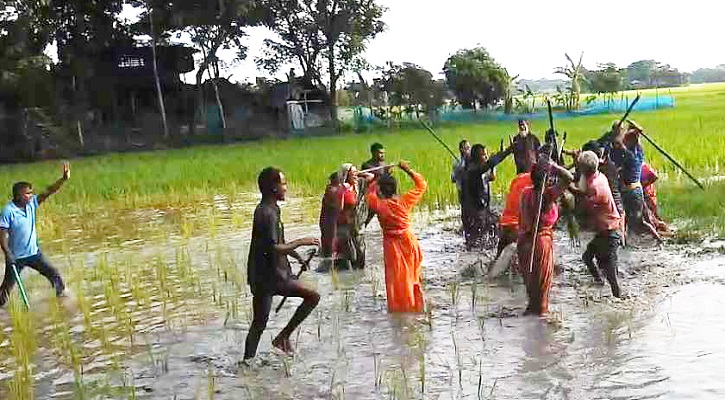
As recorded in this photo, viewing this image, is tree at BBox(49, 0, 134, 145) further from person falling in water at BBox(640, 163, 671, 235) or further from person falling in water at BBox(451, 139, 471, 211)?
person falling in water at BBox(640, 163, 671, 235)

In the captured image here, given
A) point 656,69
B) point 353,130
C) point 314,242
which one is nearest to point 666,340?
point 314,242

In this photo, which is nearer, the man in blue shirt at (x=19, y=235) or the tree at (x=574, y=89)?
the man in blue shirt at (x=19, y=235)

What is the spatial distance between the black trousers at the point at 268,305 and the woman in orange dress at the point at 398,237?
140 centimetres

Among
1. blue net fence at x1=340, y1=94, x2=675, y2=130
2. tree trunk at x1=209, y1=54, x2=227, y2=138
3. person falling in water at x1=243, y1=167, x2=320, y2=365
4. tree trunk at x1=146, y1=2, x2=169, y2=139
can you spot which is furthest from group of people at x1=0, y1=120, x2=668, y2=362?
blue net fence at x1=340, y1=94, x2=675, y2=130

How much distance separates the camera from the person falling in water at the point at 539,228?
22.7ft

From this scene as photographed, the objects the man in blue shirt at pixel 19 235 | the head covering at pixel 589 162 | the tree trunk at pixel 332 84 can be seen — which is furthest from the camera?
the tree trunk at pixel 332 84

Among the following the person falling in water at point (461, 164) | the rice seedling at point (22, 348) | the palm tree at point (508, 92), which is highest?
the palm tree at point (508, 92)

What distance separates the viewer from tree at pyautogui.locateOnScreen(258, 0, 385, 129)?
140ft

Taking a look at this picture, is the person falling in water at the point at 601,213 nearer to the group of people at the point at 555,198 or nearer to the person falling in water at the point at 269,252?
the group of people at the point at 555,198

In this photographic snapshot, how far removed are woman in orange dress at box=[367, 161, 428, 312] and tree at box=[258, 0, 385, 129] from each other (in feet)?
115

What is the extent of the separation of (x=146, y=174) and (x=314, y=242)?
18167 mm

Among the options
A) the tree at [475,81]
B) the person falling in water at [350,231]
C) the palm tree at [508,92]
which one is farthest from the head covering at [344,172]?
the tree at [475,81]

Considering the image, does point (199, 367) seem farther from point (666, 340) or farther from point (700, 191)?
point (700, 191)

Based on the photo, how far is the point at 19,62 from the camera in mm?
33062
